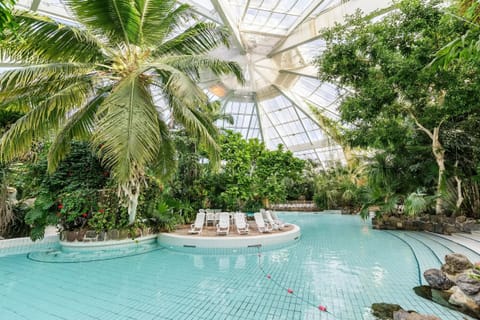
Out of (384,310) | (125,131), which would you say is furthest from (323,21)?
(384,310)

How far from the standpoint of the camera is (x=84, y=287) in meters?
4.56

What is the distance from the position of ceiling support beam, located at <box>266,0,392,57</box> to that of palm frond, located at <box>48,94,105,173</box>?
9.36m

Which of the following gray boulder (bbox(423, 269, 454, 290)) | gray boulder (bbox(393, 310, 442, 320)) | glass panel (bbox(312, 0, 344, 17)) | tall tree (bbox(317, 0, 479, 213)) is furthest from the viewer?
glass panel (bbox(312, 0, 344, 17))

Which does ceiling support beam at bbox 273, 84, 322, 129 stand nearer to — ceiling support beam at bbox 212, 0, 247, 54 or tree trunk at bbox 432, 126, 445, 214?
ceiling support beam at bbox 212, 0, 247, 54

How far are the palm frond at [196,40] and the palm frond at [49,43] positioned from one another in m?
1.53

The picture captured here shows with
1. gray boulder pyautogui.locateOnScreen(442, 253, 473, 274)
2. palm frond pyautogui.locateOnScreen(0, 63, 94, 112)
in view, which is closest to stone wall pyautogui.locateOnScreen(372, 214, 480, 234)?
gray boulder pyautogui.locateOnScreen(442, 253, 473, 274)

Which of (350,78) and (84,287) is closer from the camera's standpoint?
(84,287)

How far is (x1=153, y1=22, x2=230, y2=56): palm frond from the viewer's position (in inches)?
240

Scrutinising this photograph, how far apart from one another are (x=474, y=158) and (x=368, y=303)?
8.01m

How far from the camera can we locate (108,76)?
5.95m

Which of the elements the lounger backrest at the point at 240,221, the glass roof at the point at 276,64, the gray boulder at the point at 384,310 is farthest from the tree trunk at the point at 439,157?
the lounger backrest at the point at 240,221

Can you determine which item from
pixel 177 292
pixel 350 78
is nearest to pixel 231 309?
pixel 177 292

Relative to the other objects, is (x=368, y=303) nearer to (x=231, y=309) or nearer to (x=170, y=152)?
(x=231, y=309)

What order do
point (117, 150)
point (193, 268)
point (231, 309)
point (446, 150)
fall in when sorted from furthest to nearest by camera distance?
point (446, 150) < point (193, 268) < point (117, 150) < point (231, 309)
